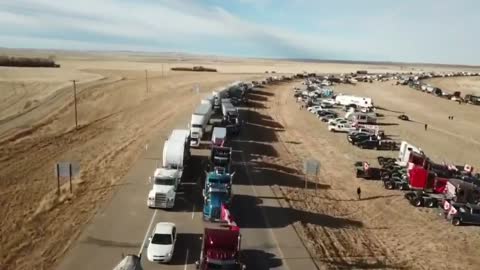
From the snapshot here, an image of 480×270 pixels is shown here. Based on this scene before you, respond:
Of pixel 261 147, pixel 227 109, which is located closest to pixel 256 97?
pixel 227 109

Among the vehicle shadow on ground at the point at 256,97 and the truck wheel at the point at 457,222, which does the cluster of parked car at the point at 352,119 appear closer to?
the vehicle shadow on ground at the point at 256,97

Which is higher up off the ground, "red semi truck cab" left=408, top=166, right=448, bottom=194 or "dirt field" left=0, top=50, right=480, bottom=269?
"red semi truck cab" left=408, top=166, right=448, bottom=194

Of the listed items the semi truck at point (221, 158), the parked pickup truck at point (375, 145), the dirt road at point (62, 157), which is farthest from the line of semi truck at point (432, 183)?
the dirt road at point (62, 157)

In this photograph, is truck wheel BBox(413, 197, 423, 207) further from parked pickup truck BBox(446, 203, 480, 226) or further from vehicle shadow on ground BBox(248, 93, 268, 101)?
vehicle shadow on ground BBox(248, 93, 268, 101)

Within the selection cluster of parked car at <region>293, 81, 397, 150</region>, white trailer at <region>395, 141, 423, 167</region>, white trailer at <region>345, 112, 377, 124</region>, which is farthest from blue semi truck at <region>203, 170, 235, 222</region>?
white trailer at <region>345, 112, 377, 124</region>

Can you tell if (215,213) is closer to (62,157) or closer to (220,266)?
(220,266)

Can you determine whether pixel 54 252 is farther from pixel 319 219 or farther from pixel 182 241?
pixel 319 219

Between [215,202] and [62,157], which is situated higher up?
[215,202]
